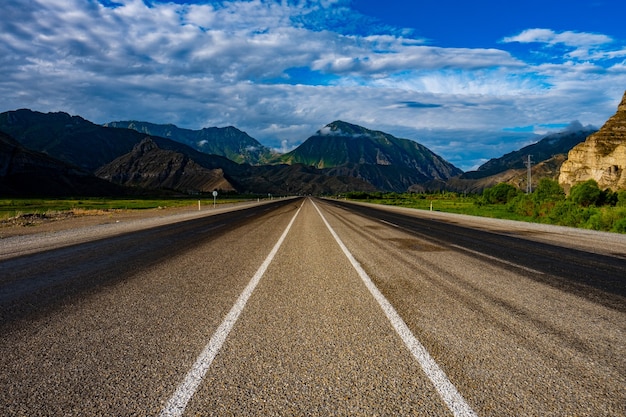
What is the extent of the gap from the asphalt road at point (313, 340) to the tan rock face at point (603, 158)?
96.3m

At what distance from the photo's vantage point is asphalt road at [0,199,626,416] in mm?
2709

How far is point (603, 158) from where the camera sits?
306 ft

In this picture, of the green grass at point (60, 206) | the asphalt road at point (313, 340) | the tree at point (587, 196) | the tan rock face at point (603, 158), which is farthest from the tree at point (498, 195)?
the asphalt road at point (313, 340)

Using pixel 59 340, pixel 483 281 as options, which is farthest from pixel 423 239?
pixel 59 340

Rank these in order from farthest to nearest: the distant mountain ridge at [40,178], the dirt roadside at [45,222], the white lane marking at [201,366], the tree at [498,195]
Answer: the distant mountain ridge at [40,178] → the tree at [498,195] → the dirt roadside at [45,222] → the white lane marking at [201,366]

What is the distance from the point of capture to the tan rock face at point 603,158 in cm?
8712

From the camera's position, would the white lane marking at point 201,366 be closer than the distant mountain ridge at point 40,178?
Yes

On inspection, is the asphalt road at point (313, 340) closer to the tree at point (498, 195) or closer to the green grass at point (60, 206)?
the green grass at point (60, 206)

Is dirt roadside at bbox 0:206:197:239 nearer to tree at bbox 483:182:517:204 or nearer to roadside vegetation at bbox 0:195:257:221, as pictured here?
roadside vegetation at bbox 0:195:257:221

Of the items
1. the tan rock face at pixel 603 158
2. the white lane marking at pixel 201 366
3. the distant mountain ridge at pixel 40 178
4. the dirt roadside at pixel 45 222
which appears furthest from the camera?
the distant mountain ridge at pixel 40 178

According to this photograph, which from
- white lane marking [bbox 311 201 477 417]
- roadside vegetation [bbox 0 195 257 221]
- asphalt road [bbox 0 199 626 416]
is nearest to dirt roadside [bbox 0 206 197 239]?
roadside vegetation [bbox 0 195 257 221]

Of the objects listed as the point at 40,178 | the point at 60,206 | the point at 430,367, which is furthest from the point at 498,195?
the point at 40,178

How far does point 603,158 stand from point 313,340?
4566 inches

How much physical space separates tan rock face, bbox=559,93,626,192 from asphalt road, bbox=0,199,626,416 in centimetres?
9626
